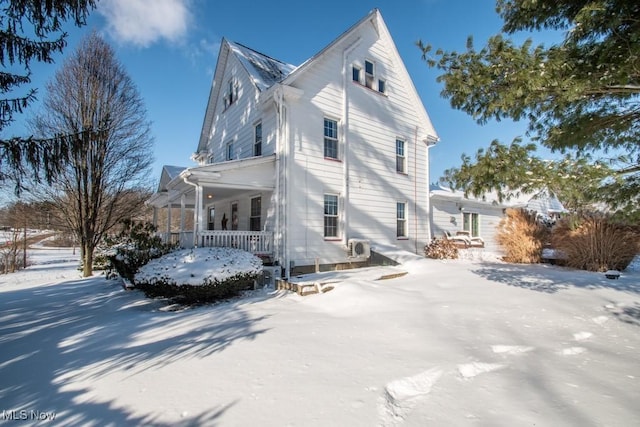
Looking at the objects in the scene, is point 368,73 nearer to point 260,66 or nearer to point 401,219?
point 260,66

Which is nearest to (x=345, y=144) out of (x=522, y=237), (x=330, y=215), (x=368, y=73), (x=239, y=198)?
(x=330, y=215)

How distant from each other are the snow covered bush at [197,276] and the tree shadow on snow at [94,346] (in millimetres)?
540

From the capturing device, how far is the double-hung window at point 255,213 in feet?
38.6

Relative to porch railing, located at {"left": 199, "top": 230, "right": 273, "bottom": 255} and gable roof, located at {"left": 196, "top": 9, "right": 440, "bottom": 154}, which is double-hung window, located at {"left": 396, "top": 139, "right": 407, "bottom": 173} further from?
porch railing, located at {"left": 199, "top": 230, "right": 273, "bottom": 255}

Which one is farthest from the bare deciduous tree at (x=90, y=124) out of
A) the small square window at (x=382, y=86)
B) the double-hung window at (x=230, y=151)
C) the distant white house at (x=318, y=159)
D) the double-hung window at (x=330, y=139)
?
the small square window at (x=382, y=86)

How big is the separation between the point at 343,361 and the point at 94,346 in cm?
362

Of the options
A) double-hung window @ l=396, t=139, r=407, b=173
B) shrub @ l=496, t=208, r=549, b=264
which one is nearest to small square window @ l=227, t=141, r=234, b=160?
double-hung window @ l=396, t=139, r=407, b=173

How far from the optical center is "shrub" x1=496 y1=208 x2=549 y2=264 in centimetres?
1108

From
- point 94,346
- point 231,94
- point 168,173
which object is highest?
point 231,94

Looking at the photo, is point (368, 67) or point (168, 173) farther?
point (168, 173)

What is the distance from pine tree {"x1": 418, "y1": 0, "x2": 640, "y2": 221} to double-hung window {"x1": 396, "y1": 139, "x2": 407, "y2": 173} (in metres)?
7.86

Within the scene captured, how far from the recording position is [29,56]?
18.7ft

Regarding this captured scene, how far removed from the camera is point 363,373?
324cm

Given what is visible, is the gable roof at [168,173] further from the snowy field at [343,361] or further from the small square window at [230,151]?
the snowy field at [343,361]
